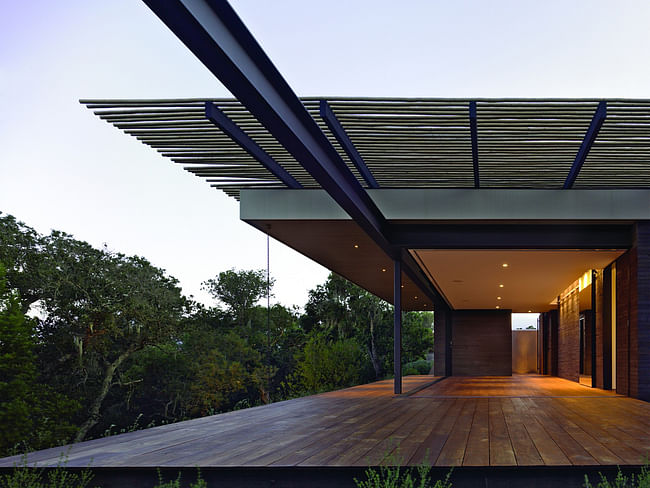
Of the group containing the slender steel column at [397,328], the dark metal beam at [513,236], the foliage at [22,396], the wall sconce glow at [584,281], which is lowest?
the foliage at [22,396]

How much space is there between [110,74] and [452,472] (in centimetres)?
2205

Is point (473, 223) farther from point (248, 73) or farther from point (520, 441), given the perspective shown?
point (248, 73)

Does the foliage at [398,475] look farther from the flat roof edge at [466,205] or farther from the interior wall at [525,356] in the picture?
the interior wall at [525,356]

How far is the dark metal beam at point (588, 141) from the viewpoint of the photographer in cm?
709

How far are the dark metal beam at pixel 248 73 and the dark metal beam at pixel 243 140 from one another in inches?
43.3

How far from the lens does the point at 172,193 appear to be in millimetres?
31703

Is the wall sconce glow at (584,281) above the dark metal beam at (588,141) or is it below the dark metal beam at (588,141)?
below

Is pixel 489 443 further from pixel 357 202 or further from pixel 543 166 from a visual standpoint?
pixel 543 166

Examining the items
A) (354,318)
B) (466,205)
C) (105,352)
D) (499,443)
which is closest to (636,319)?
(466,205)

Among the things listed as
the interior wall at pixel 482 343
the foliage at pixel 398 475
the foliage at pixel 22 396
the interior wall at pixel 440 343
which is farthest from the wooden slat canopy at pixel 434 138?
the interior wall at pixel 482 343

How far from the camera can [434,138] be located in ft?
25.2

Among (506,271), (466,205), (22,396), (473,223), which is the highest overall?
(466,205)

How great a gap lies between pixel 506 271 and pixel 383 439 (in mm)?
8963

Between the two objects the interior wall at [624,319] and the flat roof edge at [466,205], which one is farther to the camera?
the interior wall at [624,319]
